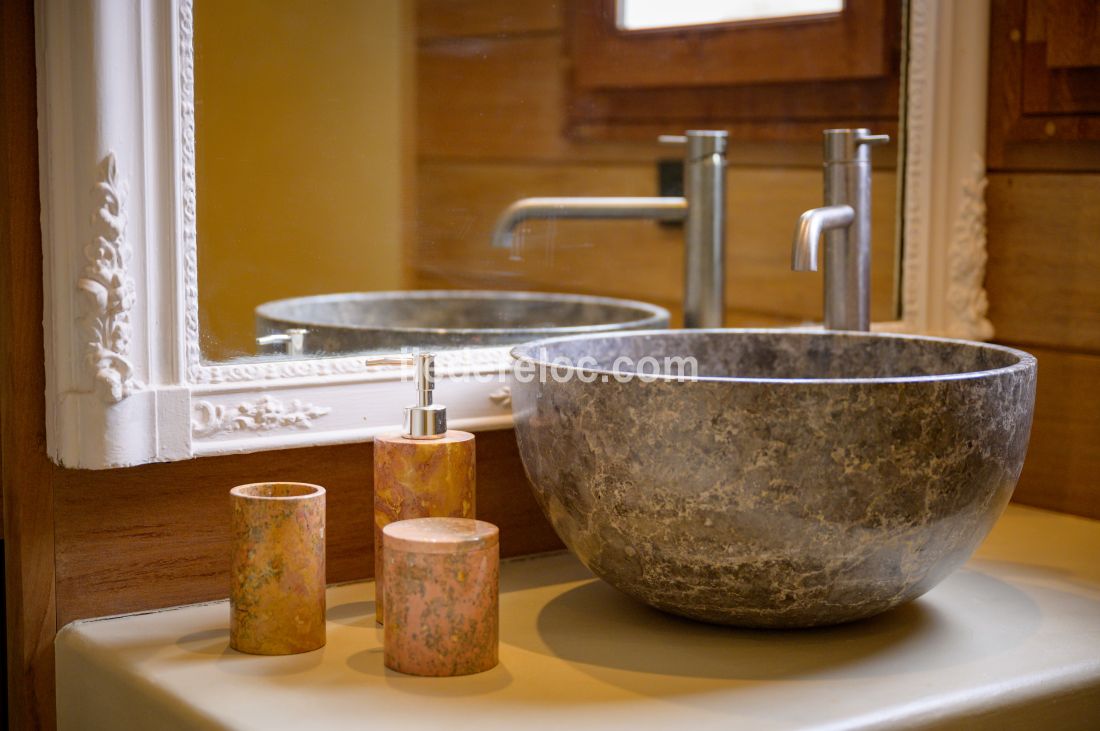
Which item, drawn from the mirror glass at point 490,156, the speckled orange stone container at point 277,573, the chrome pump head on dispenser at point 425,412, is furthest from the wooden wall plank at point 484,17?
the speckled orange stone container at point 277,573

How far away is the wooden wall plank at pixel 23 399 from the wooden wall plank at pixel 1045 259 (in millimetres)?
876

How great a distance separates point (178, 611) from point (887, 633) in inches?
19.2

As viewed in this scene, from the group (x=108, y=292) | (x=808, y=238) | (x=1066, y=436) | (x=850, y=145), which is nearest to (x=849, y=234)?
(x=850, y=145)

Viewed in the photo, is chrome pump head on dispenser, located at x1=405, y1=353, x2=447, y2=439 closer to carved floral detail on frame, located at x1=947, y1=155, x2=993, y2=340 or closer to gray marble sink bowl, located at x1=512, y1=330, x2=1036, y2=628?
gray marble sink bowl, located at x1=512, y1=330, x2=1036, y2=628

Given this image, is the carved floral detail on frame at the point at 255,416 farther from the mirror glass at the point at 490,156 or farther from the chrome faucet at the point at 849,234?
the chrome faucet at the point at 849,234

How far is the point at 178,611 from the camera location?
35.2 inches

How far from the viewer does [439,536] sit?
77 centimetres

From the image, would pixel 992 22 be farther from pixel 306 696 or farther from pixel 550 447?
pixel 306 696

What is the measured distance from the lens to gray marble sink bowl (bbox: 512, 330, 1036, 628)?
76 cm

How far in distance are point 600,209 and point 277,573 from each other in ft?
1.68

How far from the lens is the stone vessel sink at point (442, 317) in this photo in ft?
3.21

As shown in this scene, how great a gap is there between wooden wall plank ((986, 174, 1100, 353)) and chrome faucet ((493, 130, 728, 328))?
0.29m

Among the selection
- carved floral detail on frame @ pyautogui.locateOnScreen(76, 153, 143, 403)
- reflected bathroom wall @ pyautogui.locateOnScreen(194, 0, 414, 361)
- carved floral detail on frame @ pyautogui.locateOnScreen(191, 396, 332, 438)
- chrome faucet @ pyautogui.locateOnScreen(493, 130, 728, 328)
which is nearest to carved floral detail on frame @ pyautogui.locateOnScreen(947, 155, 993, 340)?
chrome faucet @ pyautogui.locateOnScreen(493, 130, 728, 328)

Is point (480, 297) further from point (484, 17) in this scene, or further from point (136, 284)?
point (136, 284)
